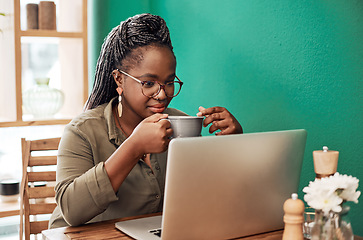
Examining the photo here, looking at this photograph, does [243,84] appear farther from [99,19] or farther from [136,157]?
[99,19]

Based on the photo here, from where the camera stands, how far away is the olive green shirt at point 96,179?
1341 mm

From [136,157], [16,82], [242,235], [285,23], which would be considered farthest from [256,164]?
[16,82]

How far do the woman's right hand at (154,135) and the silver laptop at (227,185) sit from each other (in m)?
0.22

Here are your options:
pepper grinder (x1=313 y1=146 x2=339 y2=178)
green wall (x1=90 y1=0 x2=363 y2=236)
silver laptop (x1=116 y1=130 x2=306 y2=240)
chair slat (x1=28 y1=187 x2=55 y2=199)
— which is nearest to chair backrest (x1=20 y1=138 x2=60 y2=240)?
chair slat (x1=28 y1=187 x2=55 y2=199)

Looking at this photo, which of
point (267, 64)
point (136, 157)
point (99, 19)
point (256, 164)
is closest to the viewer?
point (256, 164)

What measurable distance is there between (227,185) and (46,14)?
2.03 metres

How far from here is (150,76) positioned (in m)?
1.52

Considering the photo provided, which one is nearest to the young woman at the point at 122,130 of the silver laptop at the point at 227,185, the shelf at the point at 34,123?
the silver laptop at the point at 227,185

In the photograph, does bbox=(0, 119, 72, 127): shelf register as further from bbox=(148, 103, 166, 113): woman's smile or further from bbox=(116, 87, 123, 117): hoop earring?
bbox=(148, 103, 166, 113): woman's smile

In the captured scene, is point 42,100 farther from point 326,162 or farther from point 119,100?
point 326,162

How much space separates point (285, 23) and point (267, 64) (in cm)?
18

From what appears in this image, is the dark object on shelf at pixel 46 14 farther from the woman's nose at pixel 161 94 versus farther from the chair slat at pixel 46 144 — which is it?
the woman's nose at pixel 161 94

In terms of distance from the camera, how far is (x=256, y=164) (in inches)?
45.1

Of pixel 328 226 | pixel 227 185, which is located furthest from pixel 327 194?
pixel 227 185
